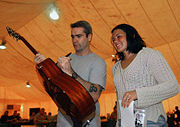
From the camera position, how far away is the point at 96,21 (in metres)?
6.73

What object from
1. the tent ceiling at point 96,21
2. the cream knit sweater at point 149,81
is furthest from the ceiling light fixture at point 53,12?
the cream knit sweater at point 149,81

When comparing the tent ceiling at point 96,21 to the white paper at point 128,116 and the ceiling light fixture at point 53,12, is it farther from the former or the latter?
the white paper at point 128,116

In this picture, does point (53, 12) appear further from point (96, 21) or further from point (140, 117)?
point (140, 117)

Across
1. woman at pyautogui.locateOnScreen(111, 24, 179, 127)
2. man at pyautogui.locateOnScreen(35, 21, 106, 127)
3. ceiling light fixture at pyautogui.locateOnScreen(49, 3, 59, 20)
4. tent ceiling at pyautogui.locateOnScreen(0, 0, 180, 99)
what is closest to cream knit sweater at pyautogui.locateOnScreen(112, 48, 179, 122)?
woman at pyautogui.locateOnScreen(111, 24, 179, 127)

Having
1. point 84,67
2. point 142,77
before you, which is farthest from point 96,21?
point 142,77

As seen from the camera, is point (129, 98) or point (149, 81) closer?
point (129, 98)

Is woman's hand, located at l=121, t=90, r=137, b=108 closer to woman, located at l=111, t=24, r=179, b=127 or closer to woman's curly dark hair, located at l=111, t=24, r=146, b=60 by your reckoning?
woman, located at l=111, t=24, r=179, b=127

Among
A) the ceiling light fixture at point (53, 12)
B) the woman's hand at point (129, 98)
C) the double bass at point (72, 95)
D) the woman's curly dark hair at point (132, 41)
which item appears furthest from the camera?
the ceiling light fixture at point (53, 12)

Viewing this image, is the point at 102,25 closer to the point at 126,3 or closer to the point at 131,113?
the point at 126,3

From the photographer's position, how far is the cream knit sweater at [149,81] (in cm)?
109

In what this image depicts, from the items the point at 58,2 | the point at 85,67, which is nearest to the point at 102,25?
the point at 58,2

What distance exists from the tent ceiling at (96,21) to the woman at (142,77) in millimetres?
4612

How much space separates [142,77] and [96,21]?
5692 mm

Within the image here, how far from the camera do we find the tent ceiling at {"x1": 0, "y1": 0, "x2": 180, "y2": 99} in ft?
19.2
